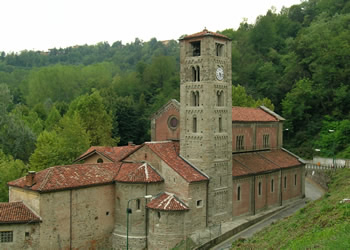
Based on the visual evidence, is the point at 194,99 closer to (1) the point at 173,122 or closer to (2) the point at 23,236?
(1) the point at 173,122

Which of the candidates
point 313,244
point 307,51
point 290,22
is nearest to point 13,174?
point 313,244

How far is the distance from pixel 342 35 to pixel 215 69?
154 feet

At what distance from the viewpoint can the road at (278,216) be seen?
34353 millimetres

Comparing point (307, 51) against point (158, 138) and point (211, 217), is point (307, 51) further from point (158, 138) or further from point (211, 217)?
point (211, 217)

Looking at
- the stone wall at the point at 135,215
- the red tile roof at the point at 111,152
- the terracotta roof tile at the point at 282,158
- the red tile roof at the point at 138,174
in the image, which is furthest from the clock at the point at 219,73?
the terracotta roof tile at the point at 282,158

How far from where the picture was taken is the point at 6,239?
29578 mm

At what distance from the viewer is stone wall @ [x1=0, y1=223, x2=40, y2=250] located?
29.6 metres

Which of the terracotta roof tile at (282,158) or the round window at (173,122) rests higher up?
the round window at (173,122)

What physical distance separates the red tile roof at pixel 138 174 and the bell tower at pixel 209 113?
3.75 meters

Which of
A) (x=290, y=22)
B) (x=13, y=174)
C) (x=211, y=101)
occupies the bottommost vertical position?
(x=13, y=174)

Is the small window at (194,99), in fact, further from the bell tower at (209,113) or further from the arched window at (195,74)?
the arched window at (195,74)

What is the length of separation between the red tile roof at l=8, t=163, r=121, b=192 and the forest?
12.5 meters

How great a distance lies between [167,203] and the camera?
33.5 m

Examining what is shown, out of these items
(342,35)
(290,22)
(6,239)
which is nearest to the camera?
(6,239)
